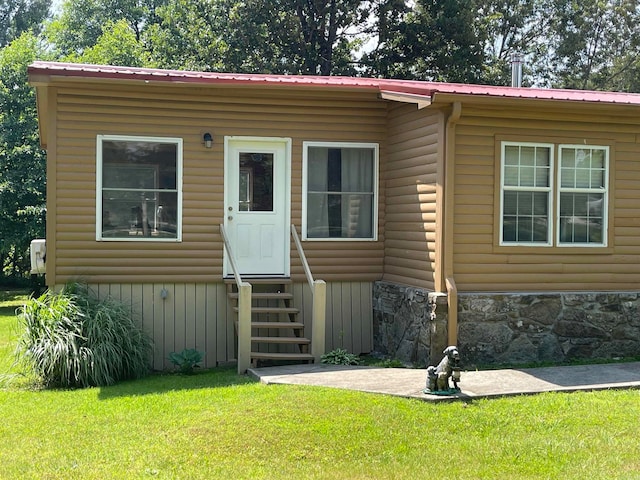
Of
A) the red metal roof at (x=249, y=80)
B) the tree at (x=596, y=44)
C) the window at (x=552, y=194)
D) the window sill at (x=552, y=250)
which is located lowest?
the window sill at (x=552, y=250)

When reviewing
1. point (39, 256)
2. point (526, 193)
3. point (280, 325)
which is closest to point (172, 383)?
point (280, 325)

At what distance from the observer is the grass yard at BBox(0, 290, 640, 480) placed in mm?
5434

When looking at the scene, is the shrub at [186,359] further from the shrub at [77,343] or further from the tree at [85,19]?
the tree at [85,19]

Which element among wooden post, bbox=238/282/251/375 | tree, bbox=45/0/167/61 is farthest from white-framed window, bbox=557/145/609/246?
tree, bbox=45/0/167/61

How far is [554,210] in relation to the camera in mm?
9461

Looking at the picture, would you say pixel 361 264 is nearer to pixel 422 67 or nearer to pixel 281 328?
pixel 281 328

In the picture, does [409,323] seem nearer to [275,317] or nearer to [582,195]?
[275,317]

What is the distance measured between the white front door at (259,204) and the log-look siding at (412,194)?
134cm

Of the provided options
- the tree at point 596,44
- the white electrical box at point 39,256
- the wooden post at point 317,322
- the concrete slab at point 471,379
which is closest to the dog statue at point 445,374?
the concrete slab at point 471,379

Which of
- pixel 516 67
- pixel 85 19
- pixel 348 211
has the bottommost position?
pixel 348 211

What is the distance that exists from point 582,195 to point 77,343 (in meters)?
6.04

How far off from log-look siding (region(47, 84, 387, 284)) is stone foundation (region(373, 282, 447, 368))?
61cm

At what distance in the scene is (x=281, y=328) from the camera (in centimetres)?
1021

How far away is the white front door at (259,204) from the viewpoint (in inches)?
407
